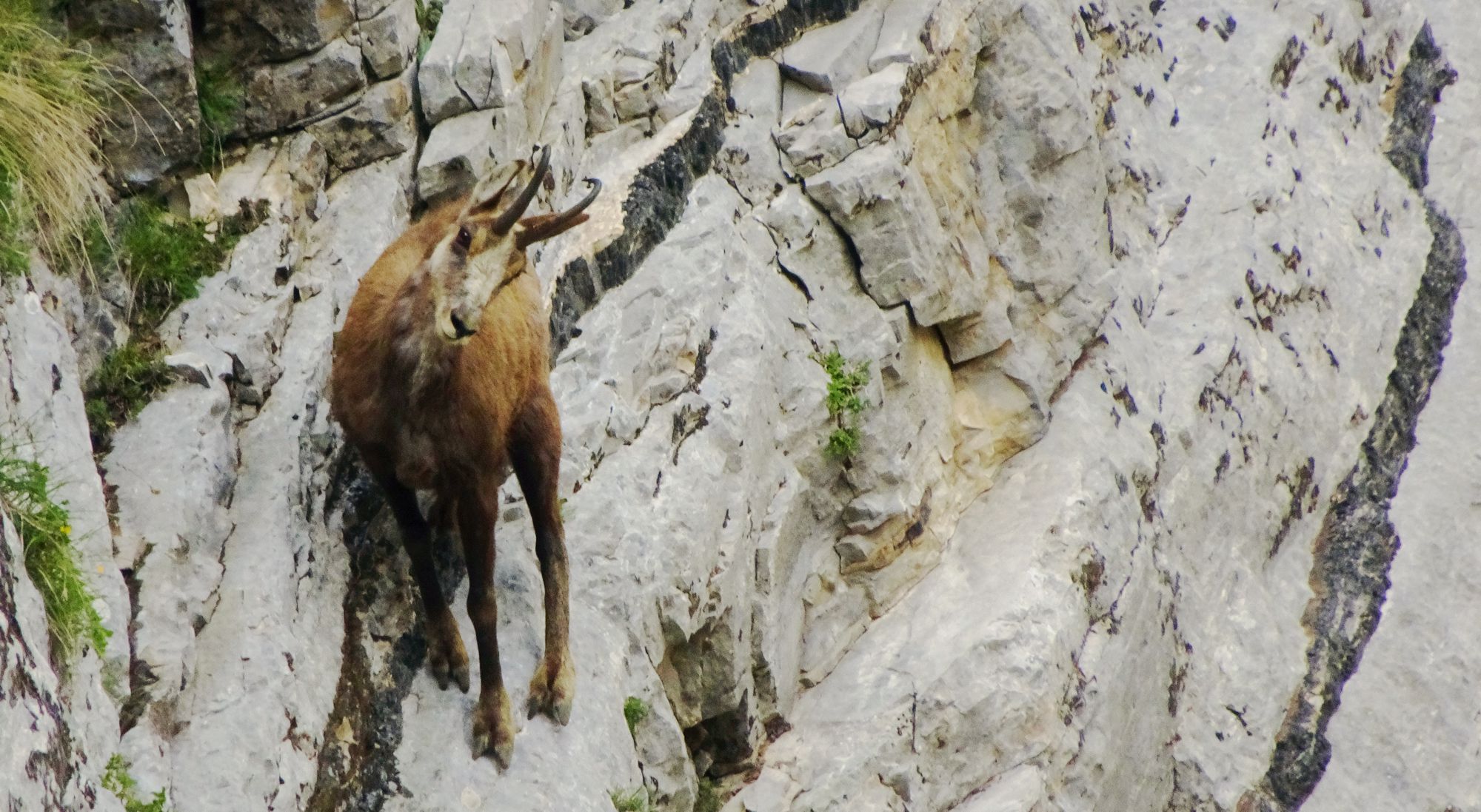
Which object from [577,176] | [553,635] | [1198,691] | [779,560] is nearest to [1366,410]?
[1198,691]

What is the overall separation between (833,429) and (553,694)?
2.96 meters

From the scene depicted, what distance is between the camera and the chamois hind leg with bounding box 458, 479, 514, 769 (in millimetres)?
6105

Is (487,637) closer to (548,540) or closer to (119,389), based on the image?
(548,540)

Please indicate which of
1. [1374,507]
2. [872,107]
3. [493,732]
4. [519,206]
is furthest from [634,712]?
[1374,507]

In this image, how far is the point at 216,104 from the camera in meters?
7.26

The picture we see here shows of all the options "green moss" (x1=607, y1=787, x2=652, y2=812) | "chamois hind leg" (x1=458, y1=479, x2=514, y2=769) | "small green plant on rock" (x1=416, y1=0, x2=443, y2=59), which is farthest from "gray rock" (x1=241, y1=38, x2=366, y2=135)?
"green moss" (x1=607, y1=787, x2=652, y2=812)

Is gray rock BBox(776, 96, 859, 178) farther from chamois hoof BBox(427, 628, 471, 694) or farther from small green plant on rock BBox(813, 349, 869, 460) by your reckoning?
chamois hoof BBox(427, 628, 471, 694)

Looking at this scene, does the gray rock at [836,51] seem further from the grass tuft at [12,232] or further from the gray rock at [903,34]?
the grass tuft at [12,232]

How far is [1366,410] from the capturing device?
11.4 m

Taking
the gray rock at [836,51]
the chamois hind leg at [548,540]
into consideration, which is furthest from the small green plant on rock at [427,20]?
the chamois hind leg at [548,540]

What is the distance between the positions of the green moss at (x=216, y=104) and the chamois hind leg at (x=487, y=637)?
257 cm

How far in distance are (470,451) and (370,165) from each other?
2526mm

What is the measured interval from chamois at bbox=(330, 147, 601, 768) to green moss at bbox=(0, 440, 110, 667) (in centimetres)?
122

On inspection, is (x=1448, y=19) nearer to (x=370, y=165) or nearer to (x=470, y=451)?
(x=370, y=165)
